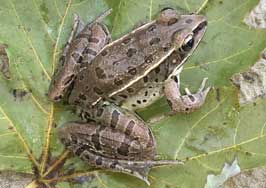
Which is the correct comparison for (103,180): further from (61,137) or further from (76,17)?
(76,17)

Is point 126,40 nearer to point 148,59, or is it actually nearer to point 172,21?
point 148,59

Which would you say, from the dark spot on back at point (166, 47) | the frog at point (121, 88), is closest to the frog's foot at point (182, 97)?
the frog at point (121, 88)

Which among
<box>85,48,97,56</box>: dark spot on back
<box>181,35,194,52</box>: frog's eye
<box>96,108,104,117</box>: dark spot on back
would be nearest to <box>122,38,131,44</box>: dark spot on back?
<box>85,48,97,56</box>: dark spot on back

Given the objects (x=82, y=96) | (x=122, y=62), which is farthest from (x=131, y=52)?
(x=82, y=96)

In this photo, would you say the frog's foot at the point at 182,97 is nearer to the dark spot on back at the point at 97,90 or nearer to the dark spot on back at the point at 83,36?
the dark spot on back at the point at 97,90

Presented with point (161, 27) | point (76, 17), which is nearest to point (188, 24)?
point (161, 27)

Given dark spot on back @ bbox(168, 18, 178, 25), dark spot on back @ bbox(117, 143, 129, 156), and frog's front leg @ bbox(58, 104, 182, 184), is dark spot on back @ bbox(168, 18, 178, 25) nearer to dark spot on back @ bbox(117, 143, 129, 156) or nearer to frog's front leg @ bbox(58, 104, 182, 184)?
frog's front leg @ bbox(58, 104, 182, 184)

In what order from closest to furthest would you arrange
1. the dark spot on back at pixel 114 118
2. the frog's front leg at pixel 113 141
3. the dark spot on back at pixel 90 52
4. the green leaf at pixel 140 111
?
the green leaf at pixel 140 111
the frog's front leg at pixel 113 141
the dark spot on back at pixel 114 118
the dark spot on back at pixel 90 52
